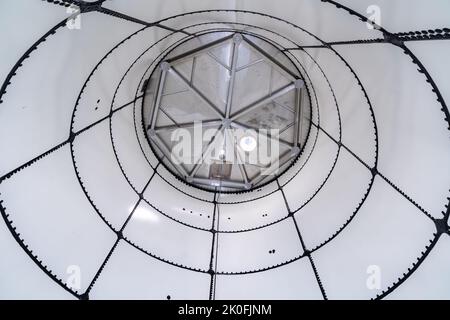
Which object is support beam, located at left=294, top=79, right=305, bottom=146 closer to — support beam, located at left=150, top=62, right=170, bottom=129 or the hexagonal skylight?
the hexagonal skylight

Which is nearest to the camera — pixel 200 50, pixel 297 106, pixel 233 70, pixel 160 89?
pixel 200 50

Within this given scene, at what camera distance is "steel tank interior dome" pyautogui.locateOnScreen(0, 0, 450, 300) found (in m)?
3.84

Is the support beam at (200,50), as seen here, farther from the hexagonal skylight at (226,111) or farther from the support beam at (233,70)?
the support beam at (233,70)

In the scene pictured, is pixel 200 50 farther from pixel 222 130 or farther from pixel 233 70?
pixel 222 130

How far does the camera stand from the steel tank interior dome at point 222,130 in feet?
12.6

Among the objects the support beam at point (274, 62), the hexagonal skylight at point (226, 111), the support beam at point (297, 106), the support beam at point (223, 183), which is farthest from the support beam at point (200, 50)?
the support beam at point (223, 183)

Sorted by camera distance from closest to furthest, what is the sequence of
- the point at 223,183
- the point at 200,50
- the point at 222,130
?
the point at 200,50 < the point at 222,130 < the point at 223,183

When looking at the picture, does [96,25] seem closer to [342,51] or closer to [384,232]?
[342,51]

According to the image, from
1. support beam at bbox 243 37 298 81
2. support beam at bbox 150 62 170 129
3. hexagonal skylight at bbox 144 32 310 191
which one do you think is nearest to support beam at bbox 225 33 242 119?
hexagonal skylight at bbox 144 32 310 191

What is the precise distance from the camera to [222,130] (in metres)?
8.11

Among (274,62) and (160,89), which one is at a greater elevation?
(274,62)

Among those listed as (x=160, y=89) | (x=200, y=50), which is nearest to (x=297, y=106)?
(x=200, y=50)

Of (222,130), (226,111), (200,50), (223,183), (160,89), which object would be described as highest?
(200,50)

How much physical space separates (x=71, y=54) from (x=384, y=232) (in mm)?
4974
